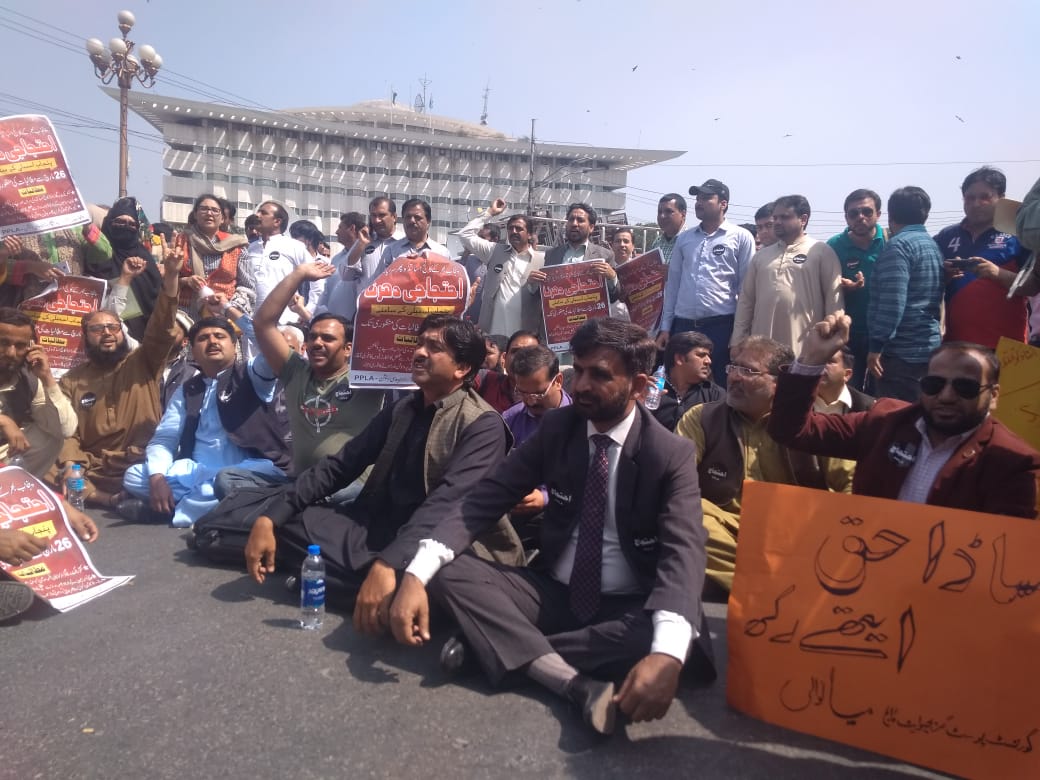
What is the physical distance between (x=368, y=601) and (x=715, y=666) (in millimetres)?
1424

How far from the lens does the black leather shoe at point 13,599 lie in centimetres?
344

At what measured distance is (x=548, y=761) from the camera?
2604 millimetres

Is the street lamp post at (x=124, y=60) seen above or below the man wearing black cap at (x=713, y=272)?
above

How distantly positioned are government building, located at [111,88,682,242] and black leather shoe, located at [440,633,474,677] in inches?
2330

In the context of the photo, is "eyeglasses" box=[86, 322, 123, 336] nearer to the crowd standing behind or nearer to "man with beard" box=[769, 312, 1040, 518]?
the crowd standing behind

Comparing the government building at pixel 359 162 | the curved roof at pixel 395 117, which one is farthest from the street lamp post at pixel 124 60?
the curved roof at pixel 395 117

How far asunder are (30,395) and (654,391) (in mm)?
4070

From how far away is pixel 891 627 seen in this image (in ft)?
8.54

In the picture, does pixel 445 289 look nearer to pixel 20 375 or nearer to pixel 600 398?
pixel 600 398

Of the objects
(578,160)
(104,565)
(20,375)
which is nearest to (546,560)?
(104,565)

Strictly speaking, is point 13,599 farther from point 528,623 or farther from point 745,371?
point 745,371

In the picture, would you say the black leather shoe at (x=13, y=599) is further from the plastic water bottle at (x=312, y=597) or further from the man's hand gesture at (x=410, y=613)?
the man's hand gesture at (x=410, y=613)

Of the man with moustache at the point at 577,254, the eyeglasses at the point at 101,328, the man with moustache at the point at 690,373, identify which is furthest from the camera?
the man with moustache at the point at 577,254

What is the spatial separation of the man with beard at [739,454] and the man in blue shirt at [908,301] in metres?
1.92
